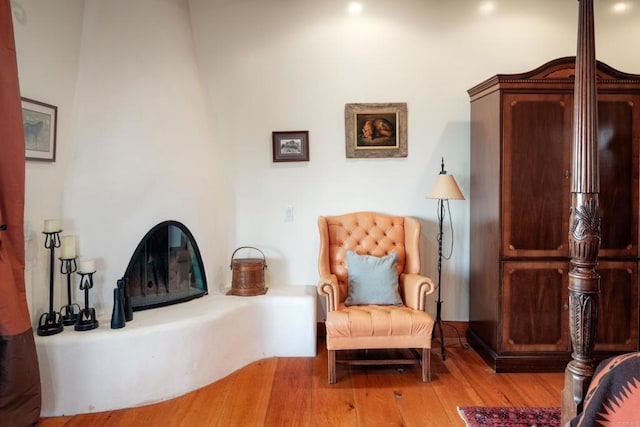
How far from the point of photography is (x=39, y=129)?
7.98 feet

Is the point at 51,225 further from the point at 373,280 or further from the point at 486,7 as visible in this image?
the point at 486,7

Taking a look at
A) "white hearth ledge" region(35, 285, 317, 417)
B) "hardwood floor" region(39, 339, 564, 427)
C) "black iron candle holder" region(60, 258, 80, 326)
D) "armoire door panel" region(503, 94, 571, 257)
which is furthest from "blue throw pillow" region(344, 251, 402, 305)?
"black iron candle holder" region(60, 258, 80, 326)

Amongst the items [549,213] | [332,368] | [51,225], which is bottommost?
[332,368]

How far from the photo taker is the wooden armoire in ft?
9.16

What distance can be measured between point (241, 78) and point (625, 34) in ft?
10.7

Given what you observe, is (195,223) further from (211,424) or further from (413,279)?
(413,279)

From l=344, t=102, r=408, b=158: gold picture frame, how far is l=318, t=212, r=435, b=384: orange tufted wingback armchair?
1.83 ft

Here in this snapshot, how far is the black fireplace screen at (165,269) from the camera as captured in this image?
287cm

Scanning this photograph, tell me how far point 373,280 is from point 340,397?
0.85 metres

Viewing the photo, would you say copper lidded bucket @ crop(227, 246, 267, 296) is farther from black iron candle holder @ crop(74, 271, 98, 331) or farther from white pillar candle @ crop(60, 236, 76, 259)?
white pillar candle @ crop(60, 236, 76, 259)

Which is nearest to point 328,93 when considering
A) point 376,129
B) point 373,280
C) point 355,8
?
point 376,129

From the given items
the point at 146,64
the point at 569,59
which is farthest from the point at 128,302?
the point at 569,59

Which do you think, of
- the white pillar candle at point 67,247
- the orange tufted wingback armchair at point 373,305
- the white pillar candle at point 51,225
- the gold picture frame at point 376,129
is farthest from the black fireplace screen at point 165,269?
the gold picture frame at point 376,129

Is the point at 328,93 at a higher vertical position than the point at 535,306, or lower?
higher
